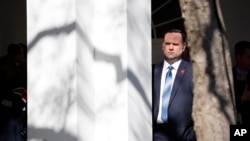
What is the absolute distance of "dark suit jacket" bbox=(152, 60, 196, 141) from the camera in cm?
674

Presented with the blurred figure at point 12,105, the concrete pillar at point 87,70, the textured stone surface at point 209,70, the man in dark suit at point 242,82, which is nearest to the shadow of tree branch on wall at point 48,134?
the concrete pillar at point 87,70

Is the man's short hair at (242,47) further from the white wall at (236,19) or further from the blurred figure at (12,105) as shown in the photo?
the blurred figure at (12,105)

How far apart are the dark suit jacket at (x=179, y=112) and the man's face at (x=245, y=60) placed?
8.10ft

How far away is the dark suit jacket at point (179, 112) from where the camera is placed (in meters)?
6.74

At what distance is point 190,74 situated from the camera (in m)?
6.84

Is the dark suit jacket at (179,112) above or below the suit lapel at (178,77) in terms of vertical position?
below

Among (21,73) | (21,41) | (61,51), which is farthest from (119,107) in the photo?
(21,41)

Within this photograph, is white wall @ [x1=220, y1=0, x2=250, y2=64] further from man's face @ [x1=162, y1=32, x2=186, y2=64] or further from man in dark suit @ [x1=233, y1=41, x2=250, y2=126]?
man's face @ [x1=162, y1=32, x2=186, y2=64]

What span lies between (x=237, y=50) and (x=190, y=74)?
261cm

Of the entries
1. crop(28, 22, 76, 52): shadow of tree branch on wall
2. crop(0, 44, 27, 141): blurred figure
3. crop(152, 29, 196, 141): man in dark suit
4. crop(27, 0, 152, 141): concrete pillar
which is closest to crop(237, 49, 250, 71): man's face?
crop(152, 29, 196, 141): man in dark suit

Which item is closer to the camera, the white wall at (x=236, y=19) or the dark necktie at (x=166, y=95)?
the dark necktie at (x=166, y=95)

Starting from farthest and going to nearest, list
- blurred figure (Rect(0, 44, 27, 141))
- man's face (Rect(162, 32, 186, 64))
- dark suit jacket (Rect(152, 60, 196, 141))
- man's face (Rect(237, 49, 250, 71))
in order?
man's face (Rect(237, 49, 250, 71))
blurred figure (Rect(0, 44, 27, 141))
man's face (Rect(162, 32, 186, 64))
dark suit jacket (Rect(152, 60, 196, 141))

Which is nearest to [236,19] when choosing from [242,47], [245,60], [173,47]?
[242,47]

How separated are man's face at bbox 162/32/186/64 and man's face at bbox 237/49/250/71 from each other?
87.9 inches
